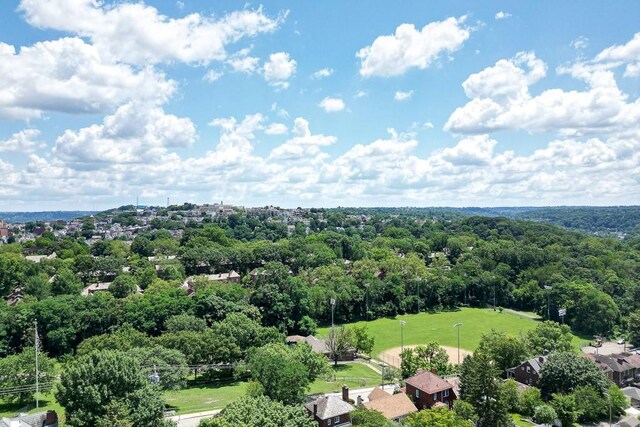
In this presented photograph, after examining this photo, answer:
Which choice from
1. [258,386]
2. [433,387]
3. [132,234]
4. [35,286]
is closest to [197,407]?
[258,386]

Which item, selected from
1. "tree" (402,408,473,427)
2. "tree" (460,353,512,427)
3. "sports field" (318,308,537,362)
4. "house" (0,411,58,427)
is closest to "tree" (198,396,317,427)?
"tree" (402,408,473,427)

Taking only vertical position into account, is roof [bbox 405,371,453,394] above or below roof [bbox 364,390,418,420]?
above

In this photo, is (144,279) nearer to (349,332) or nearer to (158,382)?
(349,332)

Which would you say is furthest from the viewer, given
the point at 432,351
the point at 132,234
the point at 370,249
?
the point at 132,234

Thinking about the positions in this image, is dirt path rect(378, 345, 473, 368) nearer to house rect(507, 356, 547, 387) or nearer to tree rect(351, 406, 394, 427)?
house rect(507, 356, 547, 387)

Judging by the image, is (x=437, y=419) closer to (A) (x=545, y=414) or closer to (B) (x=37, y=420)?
(A) (x=545, y=414)

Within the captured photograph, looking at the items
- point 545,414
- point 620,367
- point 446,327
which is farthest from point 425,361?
point 446,327

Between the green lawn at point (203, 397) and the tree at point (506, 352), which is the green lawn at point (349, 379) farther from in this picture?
the tree at point (506, 352)
